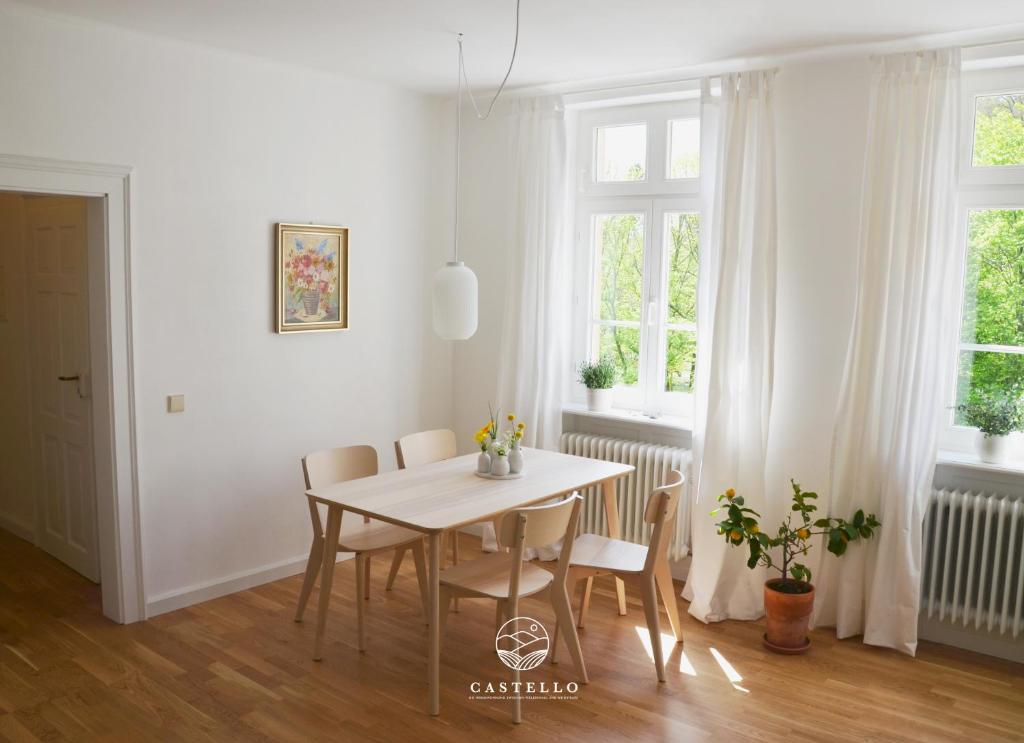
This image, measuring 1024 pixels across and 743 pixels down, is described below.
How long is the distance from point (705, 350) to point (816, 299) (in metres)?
0.57

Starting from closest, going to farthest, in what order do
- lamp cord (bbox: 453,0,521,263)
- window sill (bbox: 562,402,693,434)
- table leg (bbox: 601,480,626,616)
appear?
table leg (bbox: 601,480,626,616)
lamp cord (bbox: 453,0,521,263)
window sill (bbox: 562,402,693,434)

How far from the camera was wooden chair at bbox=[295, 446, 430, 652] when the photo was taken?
377 cm

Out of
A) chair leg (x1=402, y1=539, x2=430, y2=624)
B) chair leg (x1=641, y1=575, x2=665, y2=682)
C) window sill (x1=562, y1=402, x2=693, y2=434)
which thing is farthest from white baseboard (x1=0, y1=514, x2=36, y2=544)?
chair leg (x1=641, y1=575, x2=665, y2=682)

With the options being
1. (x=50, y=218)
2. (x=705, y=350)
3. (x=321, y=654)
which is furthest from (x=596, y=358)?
(x=50, y=218)

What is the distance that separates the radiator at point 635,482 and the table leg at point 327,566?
1.72 metres

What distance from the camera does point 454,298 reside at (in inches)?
138

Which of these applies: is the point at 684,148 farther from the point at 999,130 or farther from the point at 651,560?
the point at 651,560

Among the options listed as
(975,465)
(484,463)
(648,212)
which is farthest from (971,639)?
(648,212)

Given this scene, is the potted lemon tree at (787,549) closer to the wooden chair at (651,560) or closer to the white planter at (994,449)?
the wooden chair at (651,560)

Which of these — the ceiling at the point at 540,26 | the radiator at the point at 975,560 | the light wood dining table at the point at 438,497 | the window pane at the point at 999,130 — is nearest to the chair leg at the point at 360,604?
the light wood dining table at the point at 438,497

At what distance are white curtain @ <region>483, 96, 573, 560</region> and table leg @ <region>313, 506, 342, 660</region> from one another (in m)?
1.61

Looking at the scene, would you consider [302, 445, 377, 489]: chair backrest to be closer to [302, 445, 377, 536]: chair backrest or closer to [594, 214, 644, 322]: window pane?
[302, 445, 377, 536]: chair backrest

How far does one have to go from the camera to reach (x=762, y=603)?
4234 mm

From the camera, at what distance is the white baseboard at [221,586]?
4.14 meters
